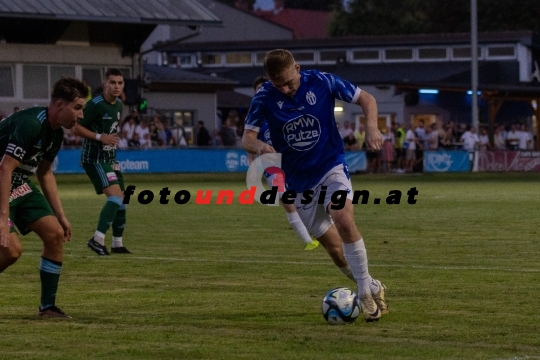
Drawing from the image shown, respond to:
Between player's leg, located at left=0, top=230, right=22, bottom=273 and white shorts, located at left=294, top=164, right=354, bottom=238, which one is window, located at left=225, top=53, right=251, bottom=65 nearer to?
white shorts, located at left=294, top=164, right=354, bottom=238

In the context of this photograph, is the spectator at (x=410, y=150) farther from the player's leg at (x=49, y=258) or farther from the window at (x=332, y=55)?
the player's leg at (x=49, y=258)

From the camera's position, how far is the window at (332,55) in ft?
226

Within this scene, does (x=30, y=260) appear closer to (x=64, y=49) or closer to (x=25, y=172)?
(x=25, y=172)

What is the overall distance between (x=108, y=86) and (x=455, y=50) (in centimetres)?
5336

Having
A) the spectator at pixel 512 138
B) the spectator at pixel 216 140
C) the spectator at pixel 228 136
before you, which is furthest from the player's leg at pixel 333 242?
the spectator at pixel 512 138

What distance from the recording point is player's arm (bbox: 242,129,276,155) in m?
9.19

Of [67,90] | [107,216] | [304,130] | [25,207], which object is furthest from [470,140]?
→ [67,90]

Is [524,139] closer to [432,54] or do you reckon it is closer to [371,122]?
[432,54]

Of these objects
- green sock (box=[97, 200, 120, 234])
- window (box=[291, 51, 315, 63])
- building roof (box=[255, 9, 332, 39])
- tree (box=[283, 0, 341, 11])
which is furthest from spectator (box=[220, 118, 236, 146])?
tree (box=[283, 0, 341, 11])

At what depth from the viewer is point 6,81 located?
45.4 meters

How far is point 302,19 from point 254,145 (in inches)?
4459

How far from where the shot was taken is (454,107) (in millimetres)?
57688

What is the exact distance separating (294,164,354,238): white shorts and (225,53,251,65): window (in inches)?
2502

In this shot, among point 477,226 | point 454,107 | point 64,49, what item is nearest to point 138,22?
point 64,49
